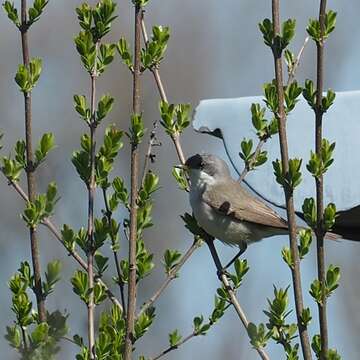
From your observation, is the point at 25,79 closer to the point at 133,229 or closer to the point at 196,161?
the point at 133,229

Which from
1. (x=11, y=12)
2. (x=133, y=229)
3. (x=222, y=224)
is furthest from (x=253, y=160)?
(x=222, y=224)

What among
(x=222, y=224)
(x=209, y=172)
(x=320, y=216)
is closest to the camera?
(x=320, y=216)

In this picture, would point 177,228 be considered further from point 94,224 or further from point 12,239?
point 94,224

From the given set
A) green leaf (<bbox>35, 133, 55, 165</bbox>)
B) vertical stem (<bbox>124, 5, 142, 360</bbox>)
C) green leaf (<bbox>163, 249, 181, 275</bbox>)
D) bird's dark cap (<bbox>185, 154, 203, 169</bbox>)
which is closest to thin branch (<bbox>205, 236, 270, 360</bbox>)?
green leaf (<bbox>163, 249, 181, 275</bbox>)

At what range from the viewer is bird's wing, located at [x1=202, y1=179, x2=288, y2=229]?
447 centimetres

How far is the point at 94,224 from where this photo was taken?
8.01 feet

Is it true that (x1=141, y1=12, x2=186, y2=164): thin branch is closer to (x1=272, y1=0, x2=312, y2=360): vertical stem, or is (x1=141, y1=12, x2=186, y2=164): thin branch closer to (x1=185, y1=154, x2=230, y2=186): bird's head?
(x1=272, y1=0, x2=312, y2=360): vertical stem

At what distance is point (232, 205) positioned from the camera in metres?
4.56

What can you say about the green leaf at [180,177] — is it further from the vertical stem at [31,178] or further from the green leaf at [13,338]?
the green leaf at [13,338]

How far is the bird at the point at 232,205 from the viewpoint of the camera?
4.41 meters

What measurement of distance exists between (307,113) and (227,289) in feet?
2.66

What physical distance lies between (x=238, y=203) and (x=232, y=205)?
0.03 metres

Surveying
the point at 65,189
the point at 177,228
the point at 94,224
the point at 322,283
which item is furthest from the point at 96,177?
the point at 177,228

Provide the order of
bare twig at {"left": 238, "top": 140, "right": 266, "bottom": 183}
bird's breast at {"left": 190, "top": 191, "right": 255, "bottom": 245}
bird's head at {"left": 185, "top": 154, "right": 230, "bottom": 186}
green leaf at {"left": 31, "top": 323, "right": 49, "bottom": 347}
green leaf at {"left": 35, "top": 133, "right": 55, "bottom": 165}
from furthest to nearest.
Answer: bird's head at {"left": 185, "top": 154, "right": 230, "bottom": 186} → bird's breast at {"left": 190, "top": 191, "right": 255, "bottom": 245} → bare twig at {"left": 238, "top": 140, "right": 266, "bottom": 183} → green leaf at {"left": 35, "top": 133, "right": 55, "bottom": 165} → green leaf at {"left": 31, "top": 323, "right": 49, "bottom": 347}
